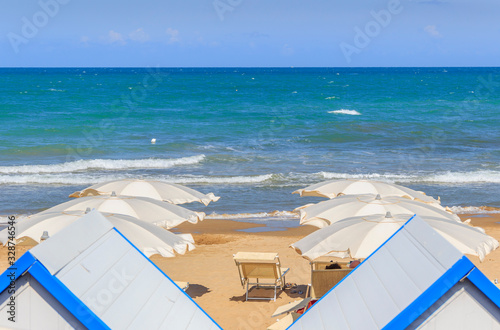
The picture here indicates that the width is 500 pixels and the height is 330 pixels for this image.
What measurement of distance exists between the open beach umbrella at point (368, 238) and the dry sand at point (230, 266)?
1.55 meters

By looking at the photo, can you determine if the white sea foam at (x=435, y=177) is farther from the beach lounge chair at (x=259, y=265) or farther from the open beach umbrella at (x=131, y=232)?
the open beach umbrella at (x=131, y=232)

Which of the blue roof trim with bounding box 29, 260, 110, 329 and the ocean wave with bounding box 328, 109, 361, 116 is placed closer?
the blue roof trim with bounding box 29, 260, 110, 329

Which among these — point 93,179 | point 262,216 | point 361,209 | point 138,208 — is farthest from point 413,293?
point 93,179

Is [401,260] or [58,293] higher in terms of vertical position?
[58,293]

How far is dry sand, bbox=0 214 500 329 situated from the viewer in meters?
9.23

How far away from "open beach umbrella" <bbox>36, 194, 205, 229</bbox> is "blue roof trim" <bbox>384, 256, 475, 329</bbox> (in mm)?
6478

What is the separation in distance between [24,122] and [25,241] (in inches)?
1234

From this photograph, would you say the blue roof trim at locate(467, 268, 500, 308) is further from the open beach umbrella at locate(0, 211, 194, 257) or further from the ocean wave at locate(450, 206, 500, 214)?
the ocean wave at locate(450, 206, 500, 214)

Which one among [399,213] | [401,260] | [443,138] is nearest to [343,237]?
[399,213]

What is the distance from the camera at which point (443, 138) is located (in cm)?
3247

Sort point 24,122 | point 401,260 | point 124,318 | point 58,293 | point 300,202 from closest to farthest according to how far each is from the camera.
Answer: point 58,293, point 124,318, point 401,260, point 300,202, point 24,122

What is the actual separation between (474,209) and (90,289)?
51.2 ft

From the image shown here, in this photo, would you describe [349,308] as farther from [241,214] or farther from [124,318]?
[241,214]

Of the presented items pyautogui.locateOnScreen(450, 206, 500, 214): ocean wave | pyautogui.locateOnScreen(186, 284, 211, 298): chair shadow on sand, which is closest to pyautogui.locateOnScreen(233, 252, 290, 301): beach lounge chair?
pyautogui.locateOnScreen(186, 284, 211, 298): chair shadow on sand
